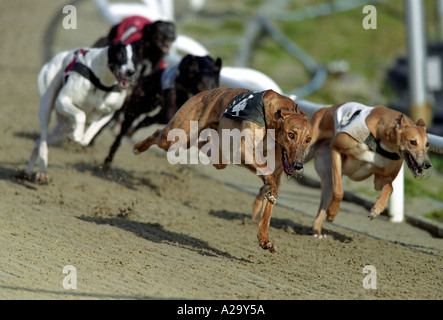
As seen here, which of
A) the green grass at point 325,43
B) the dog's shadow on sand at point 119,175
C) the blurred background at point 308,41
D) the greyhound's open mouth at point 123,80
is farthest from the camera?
the green grass at point 325,43

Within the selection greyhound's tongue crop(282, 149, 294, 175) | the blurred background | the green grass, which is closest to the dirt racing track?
greyhound's tongue crop(282, 149, 294, 175)

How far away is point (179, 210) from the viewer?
6324mm

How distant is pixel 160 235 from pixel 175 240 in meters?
0.17

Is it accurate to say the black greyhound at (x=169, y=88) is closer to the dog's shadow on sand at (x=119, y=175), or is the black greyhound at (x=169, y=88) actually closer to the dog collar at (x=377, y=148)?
the dog's shadow on sand at (x=119, y=175)

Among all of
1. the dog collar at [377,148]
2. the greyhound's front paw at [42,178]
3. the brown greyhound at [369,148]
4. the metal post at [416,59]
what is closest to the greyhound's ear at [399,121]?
the brown greyhound at [369,148]

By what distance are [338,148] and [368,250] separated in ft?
2.53

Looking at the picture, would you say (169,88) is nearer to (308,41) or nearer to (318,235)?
(318,235)

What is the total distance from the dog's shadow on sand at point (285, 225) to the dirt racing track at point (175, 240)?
1 cm

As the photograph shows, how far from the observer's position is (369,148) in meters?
5.45

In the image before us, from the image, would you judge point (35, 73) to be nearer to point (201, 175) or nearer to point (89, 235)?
point (201, 175)

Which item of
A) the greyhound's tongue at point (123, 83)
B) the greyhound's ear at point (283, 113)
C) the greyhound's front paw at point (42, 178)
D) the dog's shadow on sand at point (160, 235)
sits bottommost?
the dog's shadow on sand at point (160, 235)

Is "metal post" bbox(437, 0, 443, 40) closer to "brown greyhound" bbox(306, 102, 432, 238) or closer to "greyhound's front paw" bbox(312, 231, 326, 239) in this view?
"brown greyhound" bbox(306, 102, 432, 238)

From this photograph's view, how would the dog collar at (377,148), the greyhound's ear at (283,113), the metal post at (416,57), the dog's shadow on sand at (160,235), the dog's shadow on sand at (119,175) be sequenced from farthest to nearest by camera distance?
1. the metal post at (416,57)
2. the dog's shadow on sand at (119,175)
3. the dog collar at (377,148)
4. the dog's shadow on sand at (160,235)
5. the greyhound's ear at (283,113)

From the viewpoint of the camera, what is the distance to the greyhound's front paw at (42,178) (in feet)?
21.8
